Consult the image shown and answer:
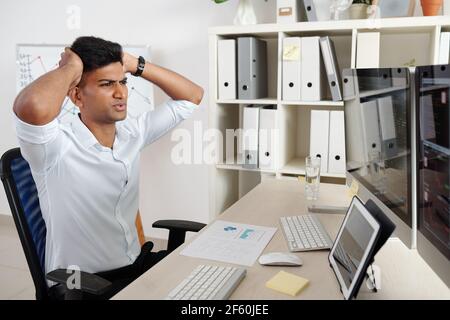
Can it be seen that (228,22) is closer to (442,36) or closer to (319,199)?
(442,36)

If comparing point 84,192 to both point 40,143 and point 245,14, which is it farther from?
point 245,14

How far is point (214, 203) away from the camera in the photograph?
2375mm

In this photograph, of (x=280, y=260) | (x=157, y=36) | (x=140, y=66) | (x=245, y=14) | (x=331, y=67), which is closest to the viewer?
(x=280, y=260)

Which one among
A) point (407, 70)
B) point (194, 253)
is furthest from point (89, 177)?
point (407, 70)

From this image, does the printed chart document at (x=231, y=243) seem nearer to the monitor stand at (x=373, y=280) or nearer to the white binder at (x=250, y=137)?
the monitor stand at (x=373, y=280)

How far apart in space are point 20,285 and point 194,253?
71.6 inches

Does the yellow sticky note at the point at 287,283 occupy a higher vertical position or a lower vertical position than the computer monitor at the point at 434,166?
lower

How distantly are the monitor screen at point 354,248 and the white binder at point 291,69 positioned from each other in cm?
120

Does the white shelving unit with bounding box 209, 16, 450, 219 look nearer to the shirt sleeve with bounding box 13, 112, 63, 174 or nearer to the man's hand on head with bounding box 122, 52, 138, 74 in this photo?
the man's hand on head with bounding box 122, 52, 138, 74

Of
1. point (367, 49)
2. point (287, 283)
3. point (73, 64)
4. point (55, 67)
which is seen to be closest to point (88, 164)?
point (73, 64)

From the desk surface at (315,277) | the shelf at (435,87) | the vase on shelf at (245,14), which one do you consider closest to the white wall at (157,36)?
the vase on shelf at (245,14)

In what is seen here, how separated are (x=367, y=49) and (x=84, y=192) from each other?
1438 millimetres

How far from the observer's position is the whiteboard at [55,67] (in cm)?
287

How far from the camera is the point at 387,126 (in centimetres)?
110
